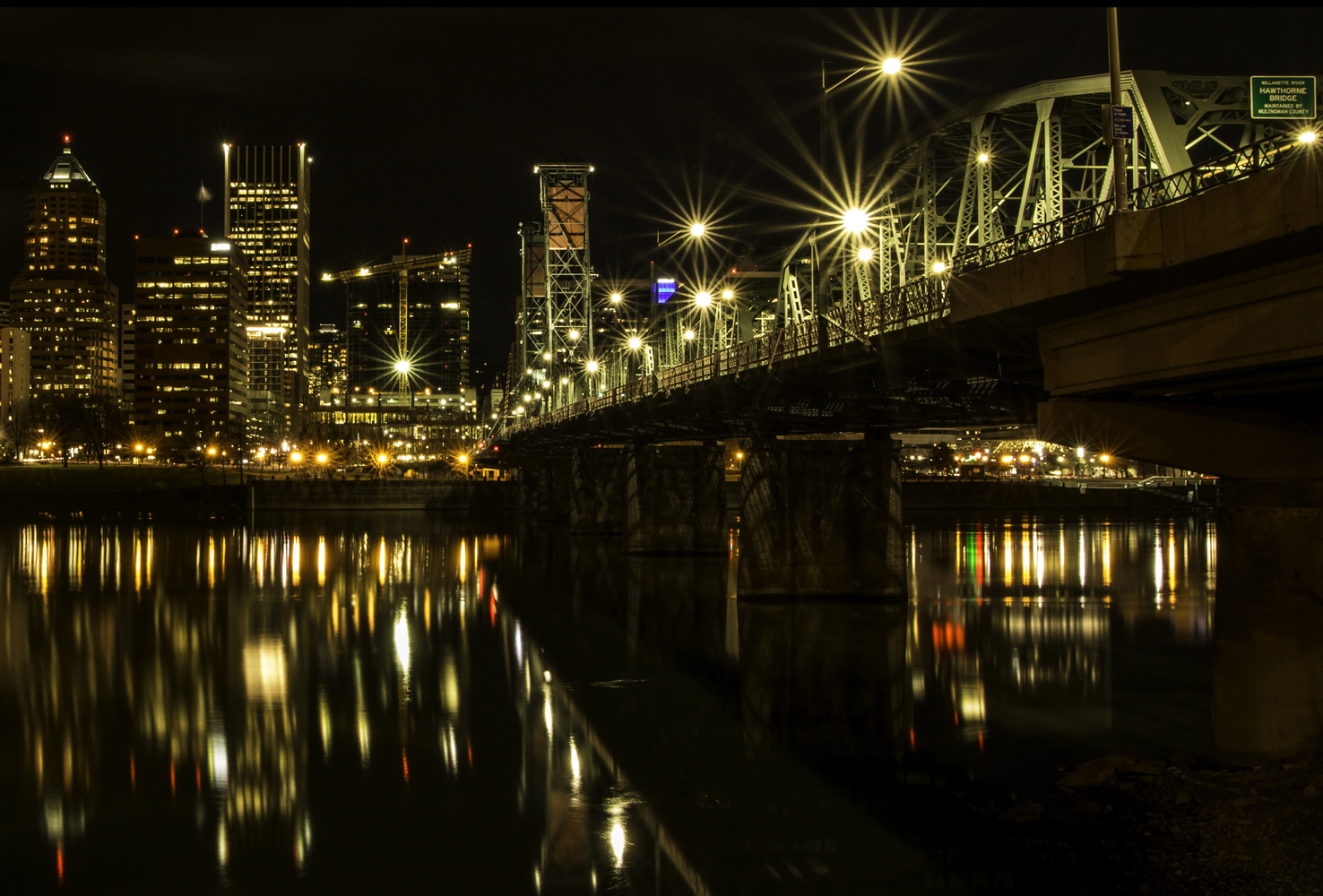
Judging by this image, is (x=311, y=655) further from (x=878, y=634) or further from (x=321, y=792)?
(x=878, y=634)

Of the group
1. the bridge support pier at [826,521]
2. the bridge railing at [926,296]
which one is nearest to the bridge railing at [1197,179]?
the bridge railing at [926,296]

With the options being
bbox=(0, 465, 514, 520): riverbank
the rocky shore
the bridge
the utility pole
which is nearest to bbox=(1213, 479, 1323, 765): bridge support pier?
the bridge

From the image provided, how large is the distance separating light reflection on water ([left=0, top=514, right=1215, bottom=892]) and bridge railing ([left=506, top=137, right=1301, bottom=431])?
9506 millimetres

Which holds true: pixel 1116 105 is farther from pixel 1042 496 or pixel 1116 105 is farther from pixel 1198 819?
pixel 1042 496

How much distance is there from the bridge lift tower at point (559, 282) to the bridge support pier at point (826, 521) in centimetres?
7732

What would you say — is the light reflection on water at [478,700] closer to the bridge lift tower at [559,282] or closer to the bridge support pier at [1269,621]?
the bridge support pier at [1269,621]

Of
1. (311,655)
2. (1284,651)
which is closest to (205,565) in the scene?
(311,655)

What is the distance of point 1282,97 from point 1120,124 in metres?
2.33

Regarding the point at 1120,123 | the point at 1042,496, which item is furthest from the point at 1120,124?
the point at 1042,496

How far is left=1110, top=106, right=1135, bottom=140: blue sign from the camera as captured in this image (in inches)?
735

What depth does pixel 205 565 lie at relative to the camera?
6669 centimetres

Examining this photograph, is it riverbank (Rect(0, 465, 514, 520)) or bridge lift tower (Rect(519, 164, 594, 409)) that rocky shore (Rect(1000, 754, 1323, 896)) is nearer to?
bridge lift tower (Rect(519, 164, 594, 409))

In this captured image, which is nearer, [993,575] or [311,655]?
[311,655]

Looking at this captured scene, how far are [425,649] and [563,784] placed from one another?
16.9m
